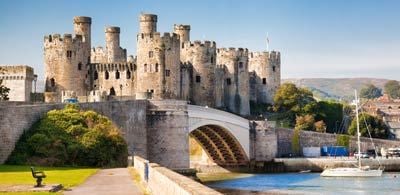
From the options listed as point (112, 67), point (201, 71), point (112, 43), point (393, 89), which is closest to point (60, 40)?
point (112, 67)

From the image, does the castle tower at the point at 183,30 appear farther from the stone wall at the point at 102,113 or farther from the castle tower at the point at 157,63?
the stone wall at the point at 102,113

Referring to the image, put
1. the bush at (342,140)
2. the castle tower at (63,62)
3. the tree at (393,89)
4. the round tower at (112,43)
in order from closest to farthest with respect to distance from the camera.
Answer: the castle tower at (63,62), the round tower at (112,43), the bush at (342,140), the tree at (393,89)

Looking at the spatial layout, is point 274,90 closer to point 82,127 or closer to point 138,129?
point 138,129

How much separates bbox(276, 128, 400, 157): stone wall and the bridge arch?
209 inches

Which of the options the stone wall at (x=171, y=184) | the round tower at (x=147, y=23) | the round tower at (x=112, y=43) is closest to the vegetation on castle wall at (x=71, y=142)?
the stone wall at (x=171, y=184)

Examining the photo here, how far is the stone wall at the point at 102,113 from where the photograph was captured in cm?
3375

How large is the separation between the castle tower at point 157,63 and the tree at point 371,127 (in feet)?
76.6

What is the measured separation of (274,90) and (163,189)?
6791 centimetres

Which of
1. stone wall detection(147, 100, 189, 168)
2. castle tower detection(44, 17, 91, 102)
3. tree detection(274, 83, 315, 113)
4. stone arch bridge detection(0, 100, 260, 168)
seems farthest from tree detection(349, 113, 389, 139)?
stone wall detection(147, 100, 189, 168)

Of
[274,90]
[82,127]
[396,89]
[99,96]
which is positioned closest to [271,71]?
[274,90]

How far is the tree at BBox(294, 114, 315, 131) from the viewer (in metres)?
79.4

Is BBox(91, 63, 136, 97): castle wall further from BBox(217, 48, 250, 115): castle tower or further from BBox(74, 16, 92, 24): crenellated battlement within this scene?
BBox(217, 48, 250, 115): castle tower

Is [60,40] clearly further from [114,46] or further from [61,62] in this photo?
[114,46]

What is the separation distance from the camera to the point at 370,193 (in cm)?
4741
